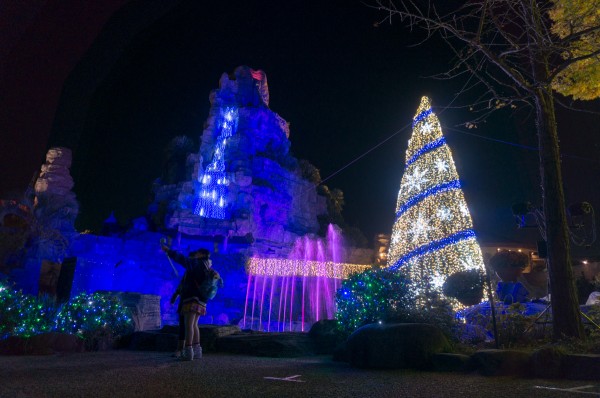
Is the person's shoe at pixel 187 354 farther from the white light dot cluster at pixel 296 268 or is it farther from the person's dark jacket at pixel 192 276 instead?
the white light dot cluster at pixel 296 268

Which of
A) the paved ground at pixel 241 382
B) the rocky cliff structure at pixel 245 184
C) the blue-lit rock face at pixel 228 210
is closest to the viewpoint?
the paved ground at pixel 241 382

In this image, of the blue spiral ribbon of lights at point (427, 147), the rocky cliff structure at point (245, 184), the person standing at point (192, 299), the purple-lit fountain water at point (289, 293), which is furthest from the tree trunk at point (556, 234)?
the rocky cliff structure at point (245, 184)

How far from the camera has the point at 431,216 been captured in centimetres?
1184

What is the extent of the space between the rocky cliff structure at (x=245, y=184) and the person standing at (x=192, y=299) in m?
31.6

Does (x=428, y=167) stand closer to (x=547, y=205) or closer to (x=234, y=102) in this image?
(x=547, y=205)

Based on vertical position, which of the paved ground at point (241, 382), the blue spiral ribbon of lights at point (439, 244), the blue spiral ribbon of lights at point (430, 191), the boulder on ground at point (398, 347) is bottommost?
the paved ground at point (241, 382)

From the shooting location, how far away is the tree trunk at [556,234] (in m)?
6.39

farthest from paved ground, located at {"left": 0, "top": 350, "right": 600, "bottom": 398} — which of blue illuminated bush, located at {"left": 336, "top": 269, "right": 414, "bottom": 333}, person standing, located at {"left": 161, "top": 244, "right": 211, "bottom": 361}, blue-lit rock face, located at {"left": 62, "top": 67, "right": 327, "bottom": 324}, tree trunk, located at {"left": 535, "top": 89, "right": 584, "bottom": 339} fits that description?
blue-lit rock face, located at {"left": 62, "top": 67, "right": 327, "bottom": 324}

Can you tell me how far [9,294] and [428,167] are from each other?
37.6ft

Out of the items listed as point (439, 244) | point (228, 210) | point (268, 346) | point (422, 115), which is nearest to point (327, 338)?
point (268, 346)

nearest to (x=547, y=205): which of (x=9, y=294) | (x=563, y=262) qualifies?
(x=563, y=262)

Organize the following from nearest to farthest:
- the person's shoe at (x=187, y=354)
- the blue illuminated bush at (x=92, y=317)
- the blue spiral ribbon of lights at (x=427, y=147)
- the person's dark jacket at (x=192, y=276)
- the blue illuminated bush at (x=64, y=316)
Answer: the person's shoe at (x=187, y=354), the person's dark jacket at (x=192, y=276), the blue illuminated bush at (x=64, y=316), the blue illuminated bush at (x=92, y=317), the blue spiral ribbon of lights at (x=427, y=147)

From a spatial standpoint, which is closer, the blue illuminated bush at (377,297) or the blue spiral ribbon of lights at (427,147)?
the blue illuminated bush at (377,297)

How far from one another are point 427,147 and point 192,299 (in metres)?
8.99
